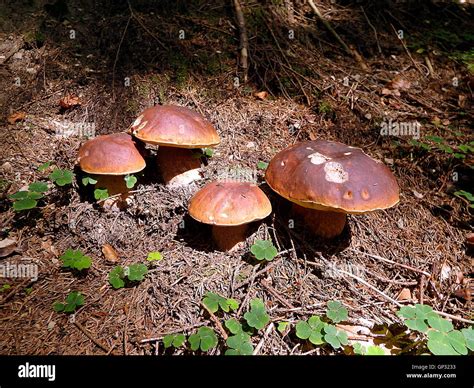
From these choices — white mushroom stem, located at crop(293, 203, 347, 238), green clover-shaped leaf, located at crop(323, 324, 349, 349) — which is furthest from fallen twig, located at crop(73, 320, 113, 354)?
white mushroom stem, located at crop(293, 203, 347, 238)

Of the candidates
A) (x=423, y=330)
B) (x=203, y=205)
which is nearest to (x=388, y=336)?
(x=423, y=330)

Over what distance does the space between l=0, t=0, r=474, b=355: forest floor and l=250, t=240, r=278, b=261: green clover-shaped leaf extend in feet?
0.41

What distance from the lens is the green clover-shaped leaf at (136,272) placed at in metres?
2.69

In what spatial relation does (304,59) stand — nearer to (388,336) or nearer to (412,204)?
(412,204)

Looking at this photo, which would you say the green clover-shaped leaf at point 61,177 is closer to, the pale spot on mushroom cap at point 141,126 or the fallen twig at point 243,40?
the pale spot on mushroom cap at point 141,126

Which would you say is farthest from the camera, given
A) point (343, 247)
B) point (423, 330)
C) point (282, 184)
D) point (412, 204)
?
point (412, 204)

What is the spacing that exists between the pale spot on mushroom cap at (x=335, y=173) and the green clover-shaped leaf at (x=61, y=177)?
2391 millimetres

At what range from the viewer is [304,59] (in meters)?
4.96

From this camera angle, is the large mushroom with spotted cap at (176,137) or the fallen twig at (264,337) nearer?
the fallen twig at (264,337)

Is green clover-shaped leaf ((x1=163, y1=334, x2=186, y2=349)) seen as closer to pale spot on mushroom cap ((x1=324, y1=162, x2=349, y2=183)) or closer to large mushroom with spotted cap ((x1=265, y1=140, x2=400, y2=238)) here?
large mushroom with spotted cap ((x1=265, y1=140, x2=400, y2=238))

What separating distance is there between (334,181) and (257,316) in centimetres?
113

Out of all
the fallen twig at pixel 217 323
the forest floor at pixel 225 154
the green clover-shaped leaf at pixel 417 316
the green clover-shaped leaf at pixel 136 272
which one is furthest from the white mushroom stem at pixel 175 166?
the green clover-shaped leaf at pixel 417 316

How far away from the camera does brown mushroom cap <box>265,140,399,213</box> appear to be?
2512mm
